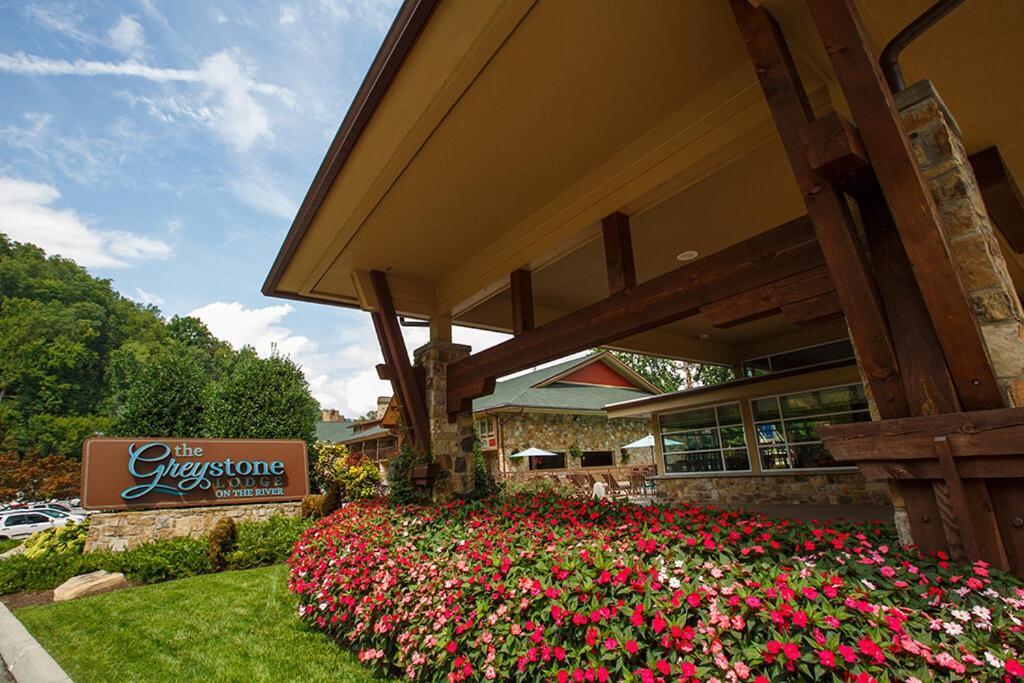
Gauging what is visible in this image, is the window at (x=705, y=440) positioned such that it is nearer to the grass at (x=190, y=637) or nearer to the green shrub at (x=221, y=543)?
the grass at (x=190, y=637)

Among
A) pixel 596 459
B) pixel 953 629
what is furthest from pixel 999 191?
pixel 596 459

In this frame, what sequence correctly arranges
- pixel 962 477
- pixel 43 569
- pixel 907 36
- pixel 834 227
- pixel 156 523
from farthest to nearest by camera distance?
pixel 156 523 < pixel 43 569 < pixel 907 36 < pixel 834 227 < pixel 962 477

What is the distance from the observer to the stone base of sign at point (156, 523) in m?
8.03

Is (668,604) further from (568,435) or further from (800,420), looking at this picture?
(568,435)

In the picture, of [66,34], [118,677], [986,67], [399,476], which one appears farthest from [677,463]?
[66,34]

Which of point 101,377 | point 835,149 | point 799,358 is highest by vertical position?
point 101,377

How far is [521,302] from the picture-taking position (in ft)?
17.4

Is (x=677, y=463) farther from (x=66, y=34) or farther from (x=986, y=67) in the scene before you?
(x=66, y=34)

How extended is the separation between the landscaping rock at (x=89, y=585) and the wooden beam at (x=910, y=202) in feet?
29.6

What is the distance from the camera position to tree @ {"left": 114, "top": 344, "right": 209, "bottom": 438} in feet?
43.9

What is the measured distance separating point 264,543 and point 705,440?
963 centimetres

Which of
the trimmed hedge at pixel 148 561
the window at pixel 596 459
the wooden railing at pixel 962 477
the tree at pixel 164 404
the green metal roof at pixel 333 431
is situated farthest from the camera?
the green metal roof at pixel 333 431

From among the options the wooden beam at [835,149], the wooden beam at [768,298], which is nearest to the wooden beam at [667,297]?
the wooden beam at [768,298]

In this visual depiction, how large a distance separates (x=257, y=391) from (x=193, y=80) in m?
9.50
